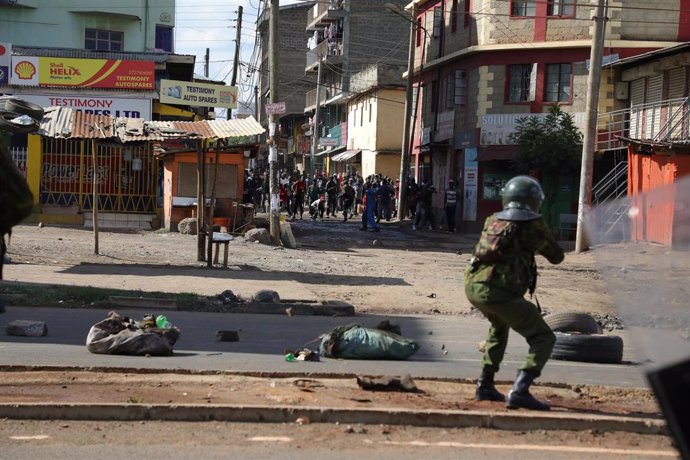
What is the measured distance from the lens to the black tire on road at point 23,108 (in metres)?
15.7

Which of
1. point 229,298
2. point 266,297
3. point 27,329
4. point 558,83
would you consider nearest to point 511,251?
point 27,329

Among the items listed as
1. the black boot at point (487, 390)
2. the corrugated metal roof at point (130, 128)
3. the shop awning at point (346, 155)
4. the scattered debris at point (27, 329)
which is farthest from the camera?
the shop awning at point (346, 155)

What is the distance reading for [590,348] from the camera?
10445 millimetres

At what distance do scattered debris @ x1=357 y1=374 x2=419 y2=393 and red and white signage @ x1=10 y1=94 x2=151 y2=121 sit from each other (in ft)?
77.1

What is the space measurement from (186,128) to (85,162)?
1126 centimetres

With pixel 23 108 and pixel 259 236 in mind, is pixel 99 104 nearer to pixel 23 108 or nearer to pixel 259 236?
pixel 259 236

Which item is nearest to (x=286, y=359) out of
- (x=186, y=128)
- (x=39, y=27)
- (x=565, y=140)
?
(x=186, y=128)

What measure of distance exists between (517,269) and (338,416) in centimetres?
166

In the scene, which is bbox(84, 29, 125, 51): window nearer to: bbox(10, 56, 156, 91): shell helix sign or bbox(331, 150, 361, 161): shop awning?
bbox(331, 150, 361, 161): shop awning

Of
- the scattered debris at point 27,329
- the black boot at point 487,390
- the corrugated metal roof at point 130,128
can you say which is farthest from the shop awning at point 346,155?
the black boot at point 487,390

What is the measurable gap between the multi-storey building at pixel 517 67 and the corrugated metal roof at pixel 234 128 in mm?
17443

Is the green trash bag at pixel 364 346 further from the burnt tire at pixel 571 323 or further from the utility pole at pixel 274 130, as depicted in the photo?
the utility pole at pixel 274 130

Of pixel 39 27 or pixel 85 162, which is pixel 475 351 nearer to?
pixel 85 162

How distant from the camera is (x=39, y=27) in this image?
47.3 meters
